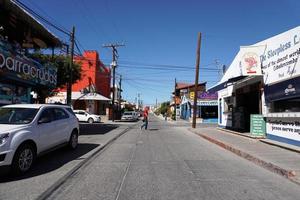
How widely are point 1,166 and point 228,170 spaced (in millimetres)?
5557

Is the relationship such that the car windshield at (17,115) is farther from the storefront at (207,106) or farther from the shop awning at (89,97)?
the storefront at (207,106)

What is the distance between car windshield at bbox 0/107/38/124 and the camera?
10086 mm

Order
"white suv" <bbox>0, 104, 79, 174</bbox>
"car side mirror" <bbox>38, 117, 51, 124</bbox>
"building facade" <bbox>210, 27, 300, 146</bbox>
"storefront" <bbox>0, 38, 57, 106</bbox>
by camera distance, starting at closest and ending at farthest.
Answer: "white suv" <bbox>0, 104, 79, 174</bbox>
"car side mirror" <bbox>38, 117, 51, 124</bbox>
"building facade" <bbox>210, 27, 300, 146</bbox>
"storefront" <bbox>0, 38, 57, 106</bbox>

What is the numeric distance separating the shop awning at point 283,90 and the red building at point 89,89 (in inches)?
1460

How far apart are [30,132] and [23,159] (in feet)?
2.61

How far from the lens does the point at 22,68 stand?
19984mm

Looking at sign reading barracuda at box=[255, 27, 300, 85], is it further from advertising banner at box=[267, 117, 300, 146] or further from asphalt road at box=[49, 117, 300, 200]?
asphalt road at box=[49, 117, 300, 200]

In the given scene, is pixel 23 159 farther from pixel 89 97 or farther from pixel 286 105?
pixel 89 97

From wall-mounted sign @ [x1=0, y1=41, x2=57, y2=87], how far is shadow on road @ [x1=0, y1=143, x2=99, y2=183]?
6441 millimetres

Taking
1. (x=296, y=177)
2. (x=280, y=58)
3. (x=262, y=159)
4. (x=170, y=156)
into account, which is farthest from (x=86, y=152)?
(x=280, y=58)

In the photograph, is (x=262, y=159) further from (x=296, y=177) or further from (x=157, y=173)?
(x=157, y=173)

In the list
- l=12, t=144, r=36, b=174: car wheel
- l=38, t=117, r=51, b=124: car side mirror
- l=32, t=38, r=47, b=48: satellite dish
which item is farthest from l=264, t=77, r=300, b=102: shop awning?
l=32, t=38, r=47, b=48: satellite dish

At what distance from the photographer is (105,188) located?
750 cm

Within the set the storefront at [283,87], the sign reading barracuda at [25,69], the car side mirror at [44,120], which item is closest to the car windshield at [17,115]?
the car side mirror at [44,120]
